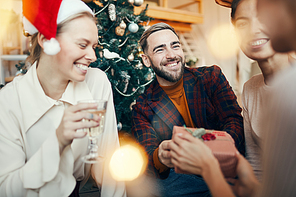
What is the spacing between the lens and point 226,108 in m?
1.54

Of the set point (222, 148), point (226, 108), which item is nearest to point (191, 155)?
point (222, 148)

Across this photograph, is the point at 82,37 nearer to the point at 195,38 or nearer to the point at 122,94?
the point at 122,94

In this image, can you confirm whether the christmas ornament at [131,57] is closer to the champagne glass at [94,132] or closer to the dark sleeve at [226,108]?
the dark sleeve at [226,108]

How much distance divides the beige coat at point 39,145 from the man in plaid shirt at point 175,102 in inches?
15.8

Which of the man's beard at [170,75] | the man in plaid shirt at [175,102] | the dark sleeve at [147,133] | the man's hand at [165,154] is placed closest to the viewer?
the man's hand at [165,154]

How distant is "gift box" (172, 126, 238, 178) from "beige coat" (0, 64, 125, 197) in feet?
1.47

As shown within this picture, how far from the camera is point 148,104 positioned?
5.30 ft

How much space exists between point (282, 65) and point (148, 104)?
837mm

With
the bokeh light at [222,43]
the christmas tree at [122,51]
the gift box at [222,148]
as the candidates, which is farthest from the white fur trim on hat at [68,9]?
the bokeh light at [222,43]

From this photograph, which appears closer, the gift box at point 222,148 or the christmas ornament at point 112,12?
the gift box at point 222,148

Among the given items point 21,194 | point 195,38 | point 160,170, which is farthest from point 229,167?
point 195,38

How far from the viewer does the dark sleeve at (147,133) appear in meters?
1.35

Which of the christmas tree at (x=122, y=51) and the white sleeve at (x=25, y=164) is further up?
the christmas tree at (x=122, y=51)

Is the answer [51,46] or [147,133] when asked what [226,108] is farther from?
[51,46]
